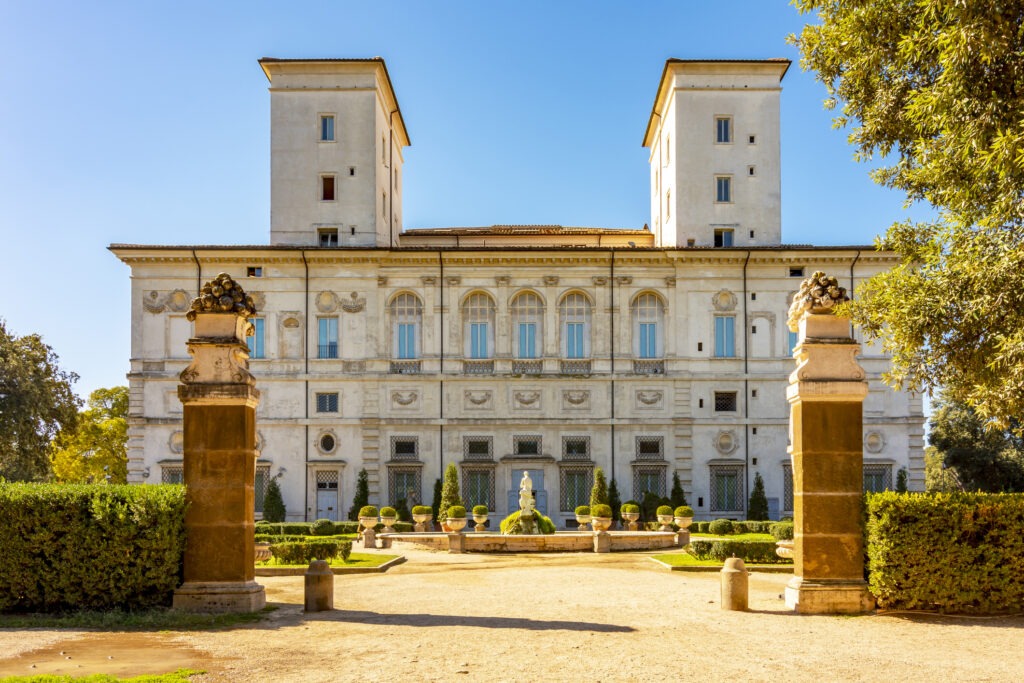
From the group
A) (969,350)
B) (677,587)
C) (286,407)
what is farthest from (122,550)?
(286,407)

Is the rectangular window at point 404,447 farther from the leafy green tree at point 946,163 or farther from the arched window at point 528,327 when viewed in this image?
the leafy green tree at point 946,163

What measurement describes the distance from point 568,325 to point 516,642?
110 feet

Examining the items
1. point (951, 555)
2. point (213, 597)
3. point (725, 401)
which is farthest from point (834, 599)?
point (725, 401)

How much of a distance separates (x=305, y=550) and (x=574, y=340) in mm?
23051

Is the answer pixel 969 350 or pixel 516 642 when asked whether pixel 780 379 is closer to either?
pixel 969 350

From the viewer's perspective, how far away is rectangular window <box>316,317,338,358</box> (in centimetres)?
4509

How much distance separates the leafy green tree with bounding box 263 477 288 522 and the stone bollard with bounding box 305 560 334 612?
27960mm

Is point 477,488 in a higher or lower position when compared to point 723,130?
lower

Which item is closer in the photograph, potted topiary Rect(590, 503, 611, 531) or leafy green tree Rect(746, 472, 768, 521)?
potted topiary Rect(590, 503, 611, 531)

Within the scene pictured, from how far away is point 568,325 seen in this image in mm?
45781

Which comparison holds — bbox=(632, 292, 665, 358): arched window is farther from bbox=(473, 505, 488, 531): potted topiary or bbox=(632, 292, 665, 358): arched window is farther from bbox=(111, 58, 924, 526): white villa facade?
bbox=(473, 505, 488, 531): potted topiary

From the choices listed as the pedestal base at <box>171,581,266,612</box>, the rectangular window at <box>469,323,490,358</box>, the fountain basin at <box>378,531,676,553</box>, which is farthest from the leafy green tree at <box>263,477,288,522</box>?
the pedestal base at <box>171,581,266,612</box>

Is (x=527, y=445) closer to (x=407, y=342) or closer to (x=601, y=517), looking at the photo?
(x=407, y=342)

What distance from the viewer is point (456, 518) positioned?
34.7m
